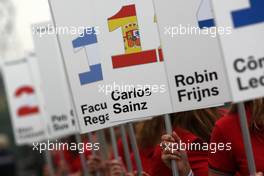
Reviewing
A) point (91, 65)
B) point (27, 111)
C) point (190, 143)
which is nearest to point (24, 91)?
point (27, 111)

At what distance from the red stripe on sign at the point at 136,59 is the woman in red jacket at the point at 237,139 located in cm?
83

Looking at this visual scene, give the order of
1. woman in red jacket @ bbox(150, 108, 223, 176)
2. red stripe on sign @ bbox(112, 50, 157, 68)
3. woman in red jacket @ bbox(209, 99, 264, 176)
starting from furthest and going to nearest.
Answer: red stripe on sign @ bbox(112, 50, 157, 68)
woman in red jacket @ bbox(150, 108, 223, 176)
woman in red jacket @ bbox(209, 99, 264, 176)

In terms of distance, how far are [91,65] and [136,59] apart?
1.79ft

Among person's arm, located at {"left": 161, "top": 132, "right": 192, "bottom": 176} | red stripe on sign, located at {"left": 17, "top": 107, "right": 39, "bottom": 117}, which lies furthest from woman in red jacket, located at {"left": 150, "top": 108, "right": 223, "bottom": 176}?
red stripe on sign, located at {"left": 17, "top": 107, "right": 39, "bottom": 117}

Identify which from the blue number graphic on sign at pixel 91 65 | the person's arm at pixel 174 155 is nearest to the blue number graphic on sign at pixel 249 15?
the person's arm at pixel 174 155

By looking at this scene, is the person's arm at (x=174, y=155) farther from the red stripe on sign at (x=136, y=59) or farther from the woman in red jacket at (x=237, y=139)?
the red stripe on sign at (x=136, y=59)

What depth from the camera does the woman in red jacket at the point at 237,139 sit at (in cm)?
521

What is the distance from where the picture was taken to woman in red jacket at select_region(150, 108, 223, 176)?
5.75m

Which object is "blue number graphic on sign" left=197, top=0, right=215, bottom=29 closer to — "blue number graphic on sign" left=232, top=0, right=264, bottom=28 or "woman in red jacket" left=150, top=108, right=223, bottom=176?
"woman in red jacket" left=150, top=108, right=223, bottom=176

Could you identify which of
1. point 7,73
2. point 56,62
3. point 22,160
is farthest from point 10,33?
point 56,62

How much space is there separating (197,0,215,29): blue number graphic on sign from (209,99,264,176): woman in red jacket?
58 centimetres

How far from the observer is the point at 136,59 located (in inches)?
235

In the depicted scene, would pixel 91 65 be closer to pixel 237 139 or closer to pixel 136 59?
pixel 136 59

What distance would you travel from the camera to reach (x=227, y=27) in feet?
14.1
